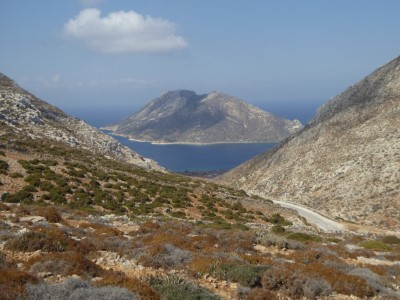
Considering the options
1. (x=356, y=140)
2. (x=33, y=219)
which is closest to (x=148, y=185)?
(x=33, y=219)

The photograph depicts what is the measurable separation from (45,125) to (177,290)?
68556 mm

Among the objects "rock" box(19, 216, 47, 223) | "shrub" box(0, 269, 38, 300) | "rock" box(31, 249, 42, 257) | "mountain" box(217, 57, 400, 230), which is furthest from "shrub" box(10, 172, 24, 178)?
"mountain" box(217, 57, 400, 230)

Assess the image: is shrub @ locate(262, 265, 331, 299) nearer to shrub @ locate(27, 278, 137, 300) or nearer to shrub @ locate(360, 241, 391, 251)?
shrub @ locate(27, 278, 137, 300)

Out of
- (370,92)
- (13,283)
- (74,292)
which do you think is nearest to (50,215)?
(13,283)

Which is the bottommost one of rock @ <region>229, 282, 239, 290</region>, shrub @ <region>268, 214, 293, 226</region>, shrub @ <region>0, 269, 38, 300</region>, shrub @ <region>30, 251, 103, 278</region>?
shrub @ <region>268, 214, 293, 226</region>

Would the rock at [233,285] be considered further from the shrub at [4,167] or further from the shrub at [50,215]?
the shrub at [4,167]

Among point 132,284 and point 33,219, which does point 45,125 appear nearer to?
point 33,219

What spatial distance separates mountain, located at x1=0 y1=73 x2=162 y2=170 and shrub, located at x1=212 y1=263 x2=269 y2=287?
55.1 meters

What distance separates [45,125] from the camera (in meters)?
71.9

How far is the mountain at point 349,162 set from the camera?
181ft

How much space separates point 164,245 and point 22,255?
511 cm

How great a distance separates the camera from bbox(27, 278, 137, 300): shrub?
28.8ft

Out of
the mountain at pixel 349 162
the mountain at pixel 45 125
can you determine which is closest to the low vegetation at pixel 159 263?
the mountain at pixel 349 162

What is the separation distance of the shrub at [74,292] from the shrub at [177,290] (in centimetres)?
113
